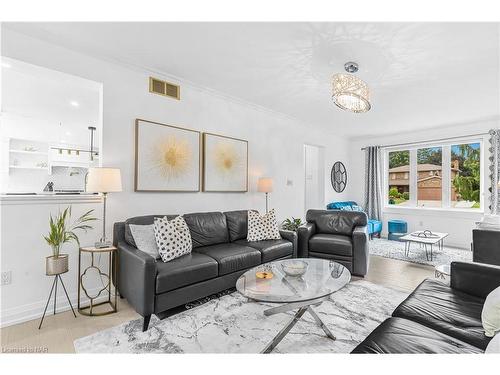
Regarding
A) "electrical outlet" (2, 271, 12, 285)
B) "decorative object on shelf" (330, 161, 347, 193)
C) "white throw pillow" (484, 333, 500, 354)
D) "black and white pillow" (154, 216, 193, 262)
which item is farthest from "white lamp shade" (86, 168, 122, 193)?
"decorative object on shelf" (330, 161, 347, 193)

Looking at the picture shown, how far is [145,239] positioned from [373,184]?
5.75m

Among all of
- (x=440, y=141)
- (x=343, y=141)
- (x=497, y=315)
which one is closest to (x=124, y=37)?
(x=497, y=315)

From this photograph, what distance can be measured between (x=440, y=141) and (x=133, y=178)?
20.2 ft

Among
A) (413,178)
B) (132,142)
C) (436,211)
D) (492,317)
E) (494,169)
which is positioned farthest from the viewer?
(413,178)

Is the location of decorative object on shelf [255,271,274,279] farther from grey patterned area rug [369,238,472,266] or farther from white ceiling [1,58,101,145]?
grey patterned area rug [369,238,472,266]

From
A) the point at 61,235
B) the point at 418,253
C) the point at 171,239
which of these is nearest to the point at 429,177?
the point at 418,253

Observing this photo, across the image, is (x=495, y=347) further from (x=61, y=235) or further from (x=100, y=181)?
(x=61, y=235)

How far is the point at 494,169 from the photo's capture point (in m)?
4.77

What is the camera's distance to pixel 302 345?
1.88 meters

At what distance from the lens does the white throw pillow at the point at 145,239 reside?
8.20 ft

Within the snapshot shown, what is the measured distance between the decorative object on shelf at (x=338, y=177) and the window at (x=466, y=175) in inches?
90.7

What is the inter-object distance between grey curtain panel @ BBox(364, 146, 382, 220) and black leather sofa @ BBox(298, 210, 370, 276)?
2880 millimetres
